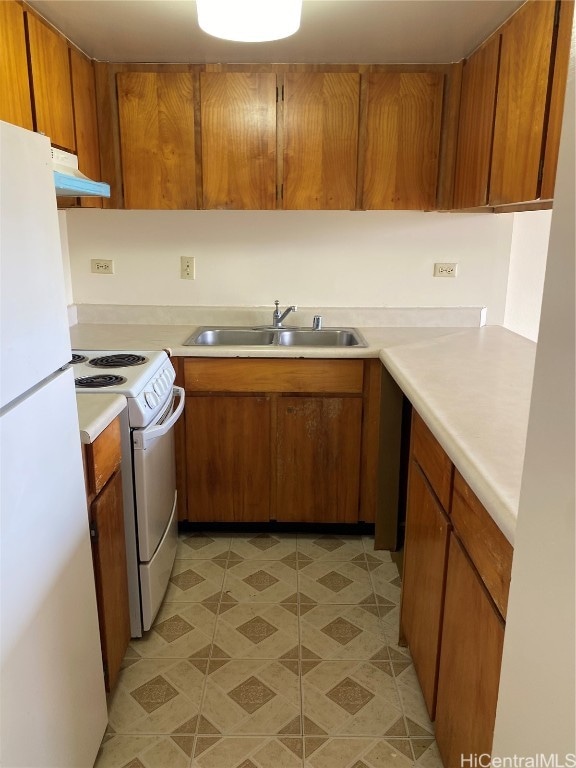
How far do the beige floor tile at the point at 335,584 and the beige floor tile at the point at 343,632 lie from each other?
0.05 m

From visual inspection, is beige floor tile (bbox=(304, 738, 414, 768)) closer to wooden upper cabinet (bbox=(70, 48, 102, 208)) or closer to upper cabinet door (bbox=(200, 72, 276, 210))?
upper cabinet door (bbox=(200, 72, 276, 210))

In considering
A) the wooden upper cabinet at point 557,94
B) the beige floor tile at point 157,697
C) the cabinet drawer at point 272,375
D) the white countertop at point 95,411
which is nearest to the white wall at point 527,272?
the cabinet drawer at point 272,375

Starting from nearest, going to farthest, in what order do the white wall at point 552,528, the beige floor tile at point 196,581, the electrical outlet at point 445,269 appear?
the white wall at point 552,528 < the beige floor tile at point 196,581 < the electrical outlet at point 445,269

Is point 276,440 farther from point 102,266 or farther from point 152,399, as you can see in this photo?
point 102,266

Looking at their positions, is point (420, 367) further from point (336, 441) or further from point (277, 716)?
point (277, 716)

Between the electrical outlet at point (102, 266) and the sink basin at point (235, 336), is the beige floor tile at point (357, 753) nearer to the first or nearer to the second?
the sink basin at point (235, 336)

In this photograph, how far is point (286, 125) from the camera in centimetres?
255

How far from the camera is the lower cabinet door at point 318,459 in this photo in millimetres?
2566

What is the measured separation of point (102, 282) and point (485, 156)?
1.92 m

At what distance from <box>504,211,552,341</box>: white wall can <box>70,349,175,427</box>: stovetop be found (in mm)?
1725

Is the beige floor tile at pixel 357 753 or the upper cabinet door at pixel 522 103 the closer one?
the beige floor tile at pixel 357 753

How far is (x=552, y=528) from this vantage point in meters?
0.67

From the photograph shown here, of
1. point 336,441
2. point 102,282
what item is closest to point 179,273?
point 102,282

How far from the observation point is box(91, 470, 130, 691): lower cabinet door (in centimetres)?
158
